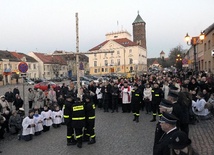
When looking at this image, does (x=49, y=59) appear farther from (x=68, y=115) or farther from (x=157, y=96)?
(x=68, y=115)

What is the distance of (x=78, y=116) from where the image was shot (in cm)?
783

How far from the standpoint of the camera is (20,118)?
10.6m

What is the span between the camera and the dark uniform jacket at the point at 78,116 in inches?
306

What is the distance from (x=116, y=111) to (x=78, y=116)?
6604 millimetres

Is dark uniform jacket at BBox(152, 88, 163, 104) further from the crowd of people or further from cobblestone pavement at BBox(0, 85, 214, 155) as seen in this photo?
cobblestone pavement at BBox(0, 85, 214, 155)

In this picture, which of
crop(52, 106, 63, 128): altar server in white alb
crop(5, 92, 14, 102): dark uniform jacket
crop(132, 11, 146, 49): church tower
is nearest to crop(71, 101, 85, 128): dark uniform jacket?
crop(52, 106, 63, 128): altar server in white alb

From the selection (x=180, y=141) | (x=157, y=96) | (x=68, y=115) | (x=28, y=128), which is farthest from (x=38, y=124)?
(x=180, y=141)

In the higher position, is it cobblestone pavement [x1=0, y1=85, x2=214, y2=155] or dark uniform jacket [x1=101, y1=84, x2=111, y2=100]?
dark uniform jacket [x1=101, y1=84, x2=111, y2=100]

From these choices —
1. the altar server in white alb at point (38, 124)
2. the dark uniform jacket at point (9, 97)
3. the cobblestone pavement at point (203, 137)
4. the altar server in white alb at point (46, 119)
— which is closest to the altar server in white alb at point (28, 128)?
the altar server in white alb at point (38, 124)

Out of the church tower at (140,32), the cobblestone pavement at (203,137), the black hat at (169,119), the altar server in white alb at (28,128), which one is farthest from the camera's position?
the church tower at (140,32)

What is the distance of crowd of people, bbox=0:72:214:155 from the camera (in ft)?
12.2

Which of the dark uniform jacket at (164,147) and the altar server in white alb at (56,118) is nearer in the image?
the dark uniform jacket at (164,147)

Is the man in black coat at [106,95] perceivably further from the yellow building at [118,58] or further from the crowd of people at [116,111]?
the yellow building at [118,58]

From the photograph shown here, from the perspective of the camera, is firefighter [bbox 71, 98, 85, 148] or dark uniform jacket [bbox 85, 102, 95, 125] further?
dark uniform jacket [bbox 85, 102, 95, 125]
